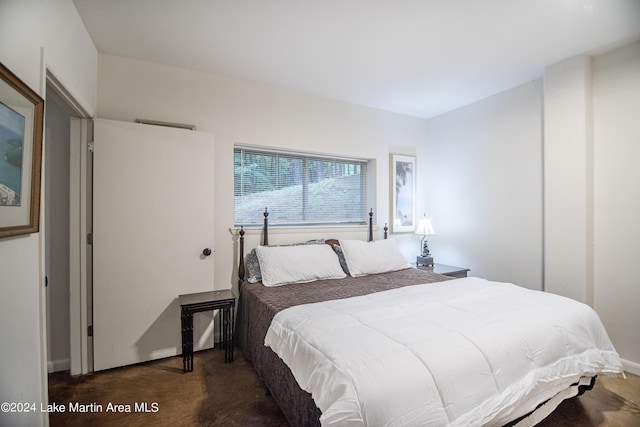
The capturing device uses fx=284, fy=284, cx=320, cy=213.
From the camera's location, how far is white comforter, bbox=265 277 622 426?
1.05 meters

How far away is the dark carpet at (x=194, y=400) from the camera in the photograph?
1.72m

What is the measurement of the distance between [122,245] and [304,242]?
1.69m

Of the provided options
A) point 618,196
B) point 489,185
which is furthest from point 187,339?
point 618,196

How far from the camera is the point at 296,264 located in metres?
2.66

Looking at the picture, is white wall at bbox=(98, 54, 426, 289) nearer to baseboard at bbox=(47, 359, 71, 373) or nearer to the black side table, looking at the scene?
the black side table

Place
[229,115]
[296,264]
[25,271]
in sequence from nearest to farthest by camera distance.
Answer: [25,271] < [296,264] < [229,115]

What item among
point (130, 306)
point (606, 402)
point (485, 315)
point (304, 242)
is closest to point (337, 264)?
point (304, 242)

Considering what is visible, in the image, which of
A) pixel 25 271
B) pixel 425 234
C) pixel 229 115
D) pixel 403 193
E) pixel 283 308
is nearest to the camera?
pixel 25 271

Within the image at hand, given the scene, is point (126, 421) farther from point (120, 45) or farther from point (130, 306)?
point (120, 45)

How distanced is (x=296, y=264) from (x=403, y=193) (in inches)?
80.7

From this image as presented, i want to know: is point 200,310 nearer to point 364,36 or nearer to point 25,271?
point 25,271

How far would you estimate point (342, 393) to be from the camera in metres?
1.04

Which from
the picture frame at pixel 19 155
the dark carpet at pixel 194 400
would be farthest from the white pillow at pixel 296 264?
the picture frame at pixel 19 155

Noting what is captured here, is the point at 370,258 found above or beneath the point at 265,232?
beneath
